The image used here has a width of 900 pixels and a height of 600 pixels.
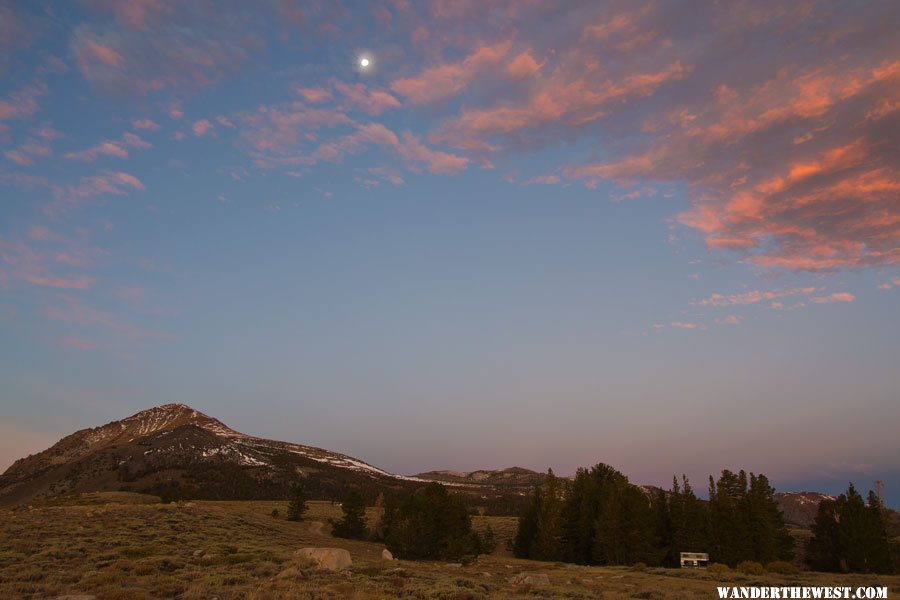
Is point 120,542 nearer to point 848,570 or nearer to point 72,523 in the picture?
point 72,523

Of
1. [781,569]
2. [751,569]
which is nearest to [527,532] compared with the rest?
[751,569]

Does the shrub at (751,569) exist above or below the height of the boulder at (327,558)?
below

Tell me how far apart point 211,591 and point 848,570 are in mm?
66473

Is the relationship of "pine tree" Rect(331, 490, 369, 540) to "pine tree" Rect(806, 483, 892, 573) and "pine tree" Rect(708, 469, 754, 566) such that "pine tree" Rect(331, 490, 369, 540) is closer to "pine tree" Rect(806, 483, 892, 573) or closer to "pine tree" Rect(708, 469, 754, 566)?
"pine tree" Rect(708, 469, 754, 566)

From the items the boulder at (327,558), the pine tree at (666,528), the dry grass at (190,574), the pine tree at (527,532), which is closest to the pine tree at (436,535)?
the pine tree at (527,532)

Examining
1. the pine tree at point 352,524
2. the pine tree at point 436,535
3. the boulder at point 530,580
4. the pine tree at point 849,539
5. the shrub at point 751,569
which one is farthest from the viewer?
the pine tree at point 352,524

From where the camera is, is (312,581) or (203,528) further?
(203,528)

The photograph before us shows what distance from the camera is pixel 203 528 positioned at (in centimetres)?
4344

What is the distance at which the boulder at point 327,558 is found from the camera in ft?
85.9

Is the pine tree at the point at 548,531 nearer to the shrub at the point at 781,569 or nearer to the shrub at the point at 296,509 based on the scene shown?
the shrub at the point at 781,569

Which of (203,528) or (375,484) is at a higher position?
(203,528)

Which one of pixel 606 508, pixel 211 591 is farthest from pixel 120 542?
pixel 606 508

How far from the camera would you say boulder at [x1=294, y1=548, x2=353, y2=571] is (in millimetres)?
26172

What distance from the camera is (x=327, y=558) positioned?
87.6 ft
